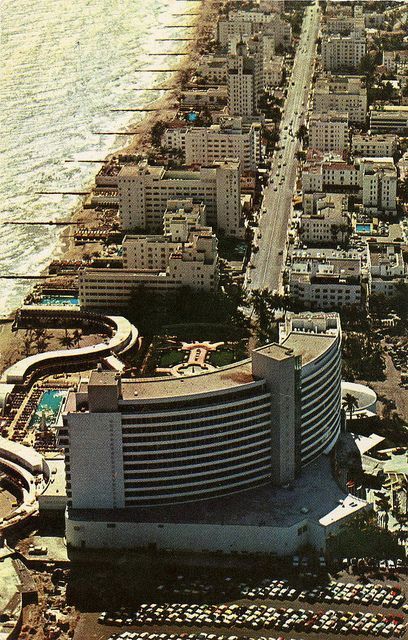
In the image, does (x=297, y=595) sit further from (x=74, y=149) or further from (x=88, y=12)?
(x=88, y=12)

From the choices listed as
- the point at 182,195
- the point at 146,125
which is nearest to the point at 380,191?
the point at 182,195

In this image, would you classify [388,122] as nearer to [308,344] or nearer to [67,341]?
[67,341]

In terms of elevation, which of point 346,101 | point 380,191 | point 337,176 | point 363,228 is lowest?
point 363,228

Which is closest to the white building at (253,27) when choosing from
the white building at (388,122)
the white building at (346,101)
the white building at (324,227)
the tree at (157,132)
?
the white building at (346,101)

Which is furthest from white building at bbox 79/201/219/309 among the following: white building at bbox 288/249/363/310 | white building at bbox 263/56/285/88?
white building at bbox 263/56/285/88

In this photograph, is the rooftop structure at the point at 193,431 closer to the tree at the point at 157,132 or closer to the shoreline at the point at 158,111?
the shoreline at the point at 158,111

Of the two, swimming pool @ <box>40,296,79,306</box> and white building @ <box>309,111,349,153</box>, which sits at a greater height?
white building @ <box>309,111,349,153</box>

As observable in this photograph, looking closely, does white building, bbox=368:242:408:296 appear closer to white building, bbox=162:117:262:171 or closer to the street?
the street
